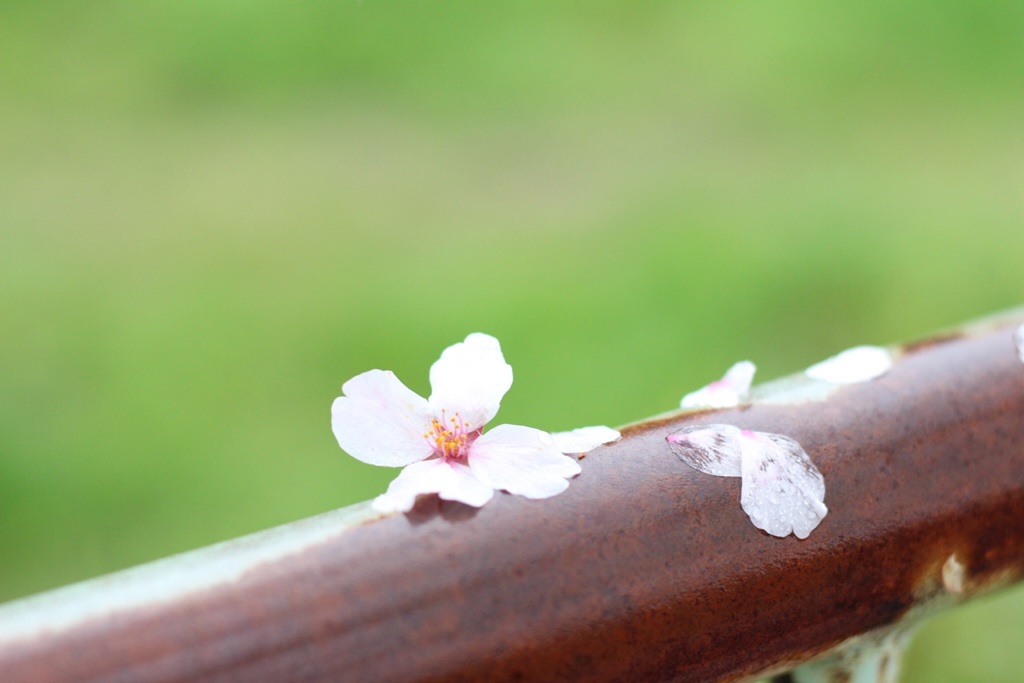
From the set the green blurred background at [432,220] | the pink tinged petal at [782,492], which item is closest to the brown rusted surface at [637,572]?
the pink tinged petal at [782,492]

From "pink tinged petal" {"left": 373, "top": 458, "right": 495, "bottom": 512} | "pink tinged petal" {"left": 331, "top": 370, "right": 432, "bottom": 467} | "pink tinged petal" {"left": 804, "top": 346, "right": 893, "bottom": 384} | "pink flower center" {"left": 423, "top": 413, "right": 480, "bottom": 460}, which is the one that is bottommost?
"pink tinged petal" {"left": 373, "top": 458, "right": 495, "bottom": 512}

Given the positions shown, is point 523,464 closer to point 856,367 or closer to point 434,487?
point 434,487

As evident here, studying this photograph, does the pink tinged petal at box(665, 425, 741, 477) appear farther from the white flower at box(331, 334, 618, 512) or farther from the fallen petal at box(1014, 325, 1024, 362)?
the fallen petal at box(1014, 325, 1024, 362)

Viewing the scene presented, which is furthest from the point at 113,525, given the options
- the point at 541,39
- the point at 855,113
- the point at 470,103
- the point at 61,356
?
the point at 855,113

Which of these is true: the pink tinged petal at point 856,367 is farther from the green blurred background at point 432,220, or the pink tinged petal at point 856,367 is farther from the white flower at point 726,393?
the green blurred background at point 432,220

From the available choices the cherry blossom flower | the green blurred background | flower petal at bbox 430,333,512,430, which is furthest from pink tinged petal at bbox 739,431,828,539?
the green blurred background
